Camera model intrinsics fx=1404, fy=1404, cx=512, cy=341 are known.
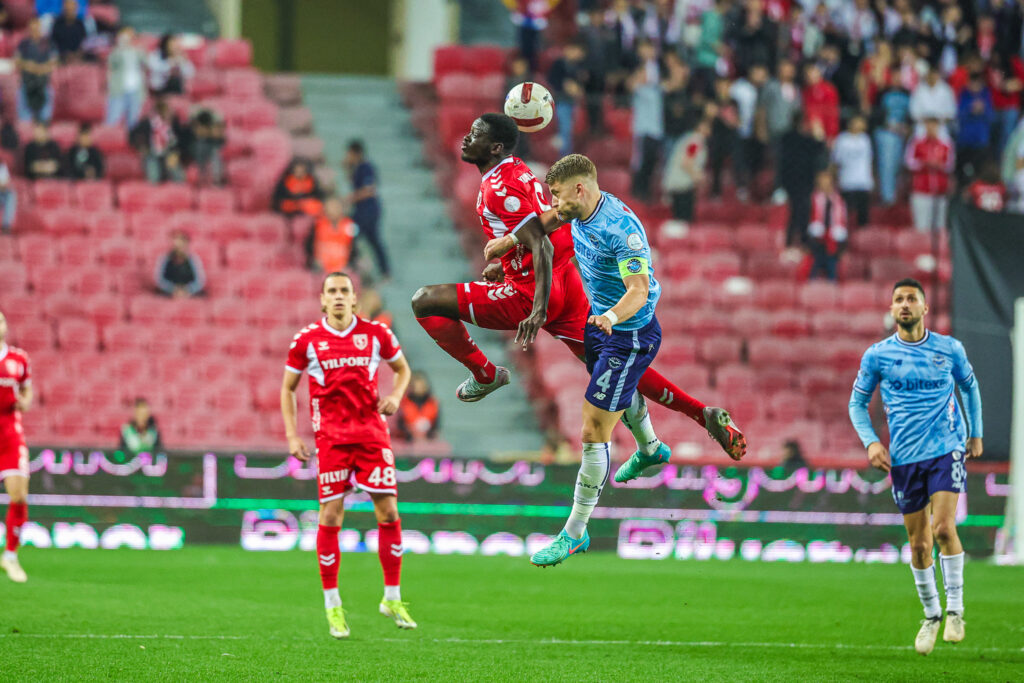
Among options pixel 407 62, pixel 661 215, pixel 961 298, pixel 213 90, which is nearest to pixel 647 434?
pixel 961 298

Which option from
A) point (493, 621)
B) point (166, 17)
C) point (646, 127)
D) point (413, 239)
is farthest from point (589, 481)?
point (166, 17)

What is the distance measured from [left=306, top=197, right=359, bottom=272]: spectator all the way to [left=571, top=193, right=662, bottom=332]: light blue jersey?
11040 millimetres

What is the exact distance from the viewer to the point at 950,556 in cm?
887

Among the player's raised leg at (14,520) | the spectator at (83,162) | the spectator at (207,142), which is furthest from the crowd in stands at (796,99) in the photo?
the player's raised leg at (14,520)

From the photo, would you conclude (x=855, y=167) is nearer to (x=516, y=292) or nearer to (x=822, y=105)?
(x=822, y=105)

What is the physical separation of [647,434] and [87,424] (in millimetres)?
10375

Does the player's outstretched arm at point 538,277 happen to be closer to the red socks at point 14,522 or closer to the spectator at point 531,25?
the red socks at point 14,522

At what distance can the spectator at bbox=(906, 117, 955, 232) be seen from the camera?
1927 cm

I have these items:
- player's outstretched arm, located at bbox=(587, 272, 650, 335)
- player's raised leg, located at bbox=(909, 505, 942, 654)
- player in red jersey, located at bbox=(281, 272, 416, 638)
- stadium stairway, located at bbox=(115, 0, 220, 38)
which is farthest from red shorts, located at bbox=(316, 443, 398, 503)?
stadium stairway, located at bbox=(115, 0, 220, 38)

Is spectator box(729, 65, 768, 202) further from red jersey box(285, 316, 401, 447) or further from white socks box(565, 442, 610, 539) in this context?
white socks box(565, 442, 610, 539)

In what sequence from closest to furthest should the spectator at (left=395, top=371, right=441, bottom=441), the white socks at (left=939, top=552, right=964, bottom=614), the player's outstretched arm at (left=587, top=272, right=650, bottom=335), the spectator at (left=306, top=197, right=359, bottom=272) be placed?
1. the player's outstretched arm at (left=587, top=272, right=650, bottom=335)
2. the white socks at (left=939, top=552, right=964, bottom=614)
3. the spectator at (left=395, top=371, right=441, bottom=441)
4. the spectator at (left=306, top=197, right=359, bottom=272)

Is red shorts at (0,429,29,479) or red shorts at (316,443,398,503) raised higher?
red shorts at (316,443,398,503)

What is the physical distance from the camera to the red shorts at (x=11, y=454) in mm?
11688

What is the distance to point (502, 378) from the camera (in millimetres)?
7629
